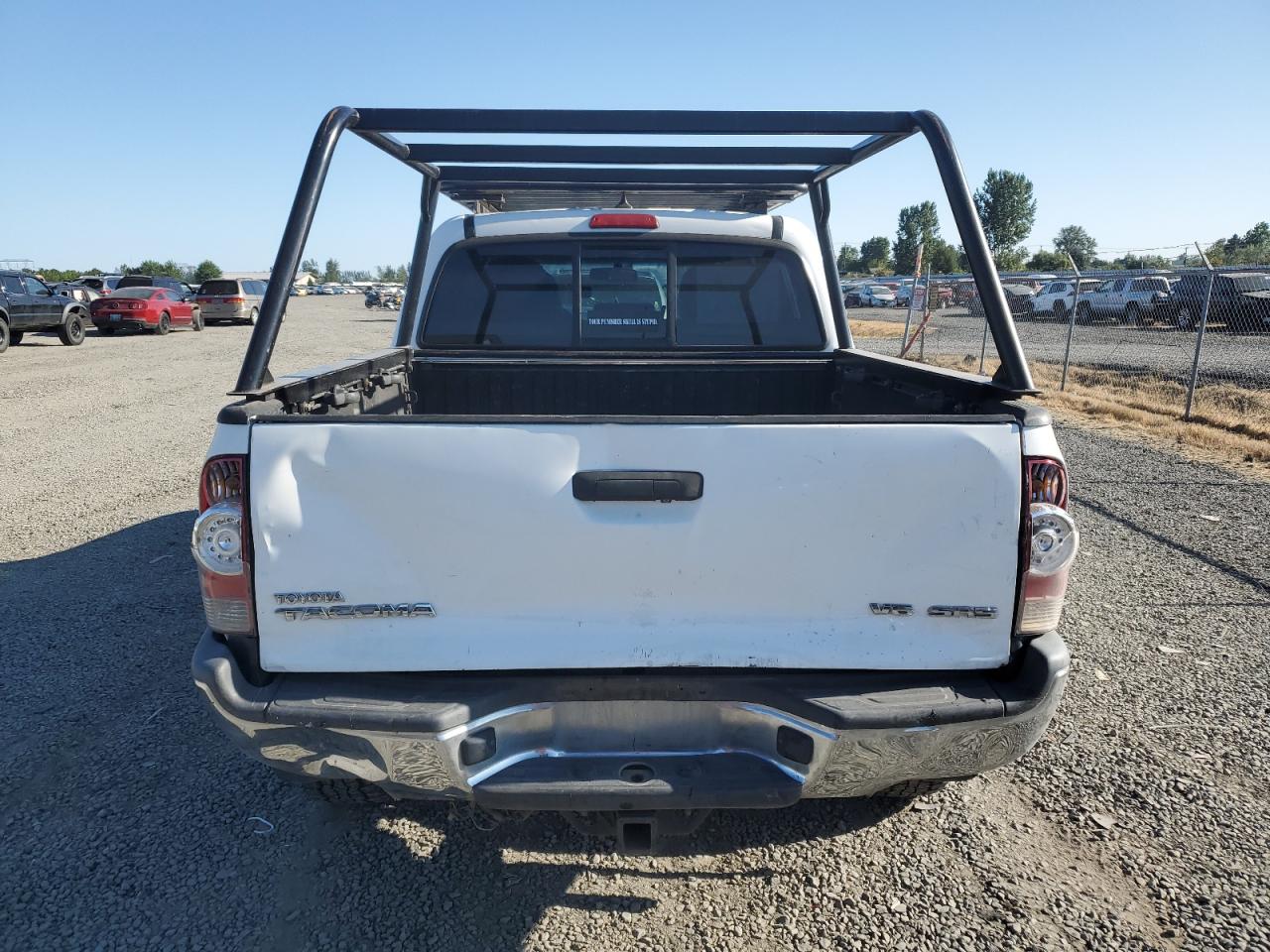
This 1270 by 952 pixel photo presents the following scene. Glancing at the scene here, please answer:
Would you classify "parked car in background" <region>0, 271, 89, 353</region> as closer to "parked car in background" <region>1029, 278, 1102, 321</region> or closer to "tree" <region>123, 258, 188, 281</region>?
"parked car in background" <region>1029, 278, 1102, 321</region>

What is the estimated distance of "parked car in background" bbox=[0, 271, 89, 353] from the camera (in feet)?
64.6

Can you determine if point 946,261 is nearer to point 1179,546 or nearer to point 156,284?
point 156,284

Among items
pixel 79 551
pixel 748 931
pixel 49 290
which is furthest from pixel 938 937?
pixel 49 290

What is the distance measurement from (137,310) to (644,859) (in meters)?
27.9

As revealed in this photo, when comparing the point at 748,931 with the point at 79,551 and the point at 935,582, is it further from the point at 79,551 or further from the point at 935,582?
the point at 79,551

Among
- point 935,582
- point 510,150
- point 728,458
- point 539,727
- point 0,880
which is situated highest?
point 510,150

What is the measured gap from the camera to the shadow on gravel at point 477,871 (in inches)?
94.3

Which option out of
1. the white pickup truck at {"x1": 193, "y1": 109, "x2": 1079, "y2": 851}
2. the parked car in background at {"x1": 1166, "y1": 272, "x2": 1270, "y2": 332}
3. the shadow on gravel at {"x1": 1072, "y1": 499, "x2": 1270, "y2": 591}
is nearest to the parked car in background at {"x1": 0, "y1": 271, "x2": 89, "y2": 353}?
the white pickup truck at {"x1": 193, "y1": 109, "x2": 1079, "y2": 851}

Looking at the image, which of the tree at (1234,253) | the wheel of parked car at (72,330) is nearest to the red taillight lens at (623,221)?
the wheel of parked car at (72,330)

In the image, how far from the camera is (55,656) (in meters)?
4.09

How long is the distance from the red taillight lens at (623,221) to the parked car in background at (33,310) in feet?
70.6

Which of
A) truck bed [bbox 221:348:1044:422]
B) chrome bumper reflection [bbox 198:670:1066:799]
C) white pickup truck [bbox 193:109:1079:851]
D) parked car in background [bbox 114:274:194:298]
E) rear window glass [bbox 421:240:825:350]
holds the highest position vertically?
parked car in background [bbox 114:274:194:298]

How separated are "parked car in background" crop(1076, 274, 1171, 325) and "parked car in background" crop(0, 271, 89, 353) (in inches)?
1129

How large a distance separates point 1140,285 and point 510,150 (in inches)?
1141
